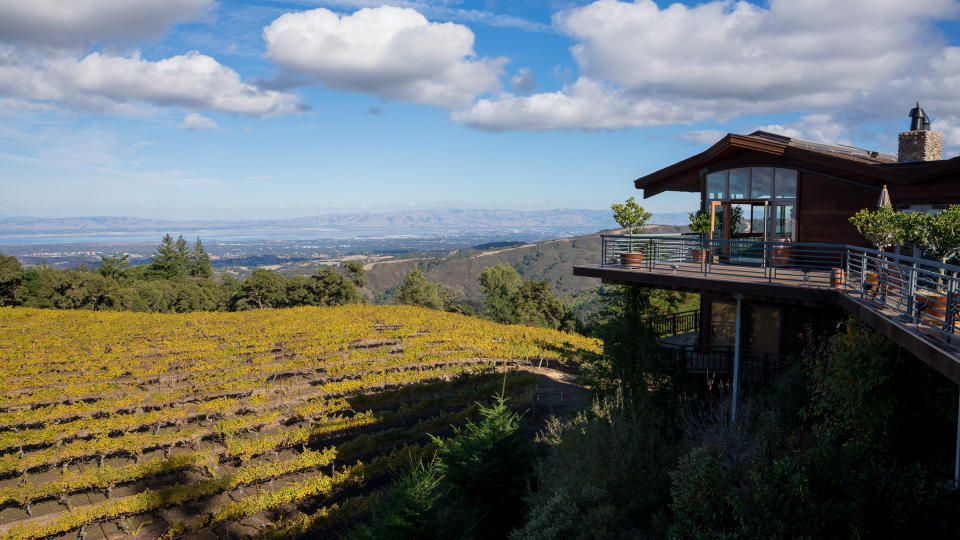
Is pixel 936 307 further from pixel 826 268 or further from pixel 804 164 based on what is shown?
pixel 804 164

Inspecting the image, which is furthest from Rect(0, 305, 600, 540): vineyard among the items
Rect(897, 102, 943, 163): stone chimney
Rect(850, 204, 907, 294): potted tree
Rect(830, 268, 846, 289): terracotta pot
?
Rect(897, 102, 943, 163): stone chimney

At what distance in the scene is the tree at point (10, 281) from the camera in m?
42.5

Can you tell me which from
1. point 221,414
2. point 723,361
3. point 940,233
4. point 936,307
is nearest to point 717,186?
point 723,361

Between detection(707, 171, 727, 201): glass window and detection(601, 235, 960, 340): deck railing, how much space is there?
1.69m

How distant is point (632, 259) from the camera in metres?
15.1

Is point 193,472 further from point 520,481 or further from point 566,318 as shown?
point 566,318

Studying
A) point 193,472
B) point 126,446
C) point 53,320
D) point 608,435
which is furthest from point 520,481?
point 53,320

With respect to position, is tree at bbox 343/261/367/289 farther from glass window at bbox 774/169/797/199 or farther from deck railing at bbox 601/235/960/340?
glass window at bbox 774/169/797/199

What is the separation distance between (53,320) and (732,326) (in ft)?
110

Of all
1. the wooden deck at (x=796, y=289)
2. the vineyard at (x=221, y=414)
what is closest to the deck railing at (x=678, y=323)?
the vineyard at (x=221, y=414)

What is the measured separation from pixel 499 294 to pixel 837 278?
61.4m

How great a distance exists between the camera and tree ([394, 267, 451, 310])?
67.7 metres

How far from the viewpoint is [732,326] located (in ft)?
50.9

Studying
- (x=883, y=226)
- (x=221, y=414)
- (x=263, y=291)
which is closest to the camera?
(x=883, y=226)
